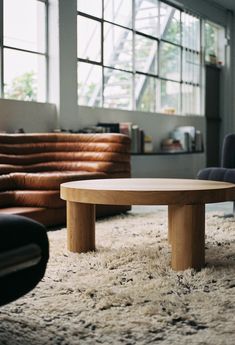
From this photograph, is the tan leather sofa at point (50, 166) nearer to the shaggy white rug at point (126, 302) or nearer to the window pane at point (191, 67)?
the shaggy white rug at point (126, 302)

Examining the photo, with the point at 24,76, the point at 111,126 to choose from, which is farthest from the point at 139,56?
the point at 24,76

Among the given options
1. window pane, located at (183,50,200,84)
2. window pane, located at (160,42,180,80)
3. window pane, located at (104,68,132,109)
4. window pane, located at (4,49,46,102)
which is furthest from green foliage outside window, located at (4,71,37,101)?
window pane, located at (183,50,200,84)

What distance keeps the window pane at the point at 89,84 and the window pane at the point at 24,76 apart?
71 centimetres

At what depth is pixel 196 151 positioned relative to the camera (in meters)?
7.98

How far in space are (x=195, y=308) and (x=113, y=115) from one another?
5193 millimetres

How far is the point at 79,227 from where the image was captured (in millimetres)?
2721

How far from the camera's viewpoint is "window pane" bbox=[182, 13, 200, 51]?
849 centimetres

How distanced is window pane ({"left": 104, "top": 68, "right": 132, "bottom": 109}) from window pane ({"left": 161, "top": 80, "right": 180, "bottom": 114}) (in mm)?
900

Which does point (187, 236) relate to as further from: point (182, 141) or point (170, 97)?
point (170, 97)

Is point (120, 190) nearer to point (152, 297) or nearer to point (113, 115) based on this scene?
point (152, 297)

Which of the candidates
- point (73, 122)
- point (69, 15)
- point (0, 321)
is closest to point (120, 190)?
point (0, 321)

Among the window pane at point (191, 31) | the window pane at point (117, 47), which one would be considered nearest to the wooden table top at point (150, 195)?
the window pane at point (117, 47)

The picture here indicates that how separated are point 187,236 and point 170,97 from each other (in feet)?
20.5

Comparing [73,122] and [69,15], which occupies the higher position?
A: [69,15]
